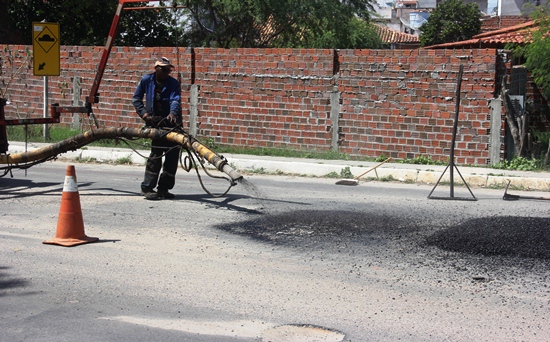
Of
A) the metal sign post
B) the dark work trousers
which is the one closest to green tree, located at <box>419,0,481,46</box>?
the metal sign post

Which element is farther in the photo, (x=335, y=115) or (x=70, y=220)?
(x=335, y=115)

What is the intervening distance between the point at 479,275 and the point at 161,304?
2.83 metres

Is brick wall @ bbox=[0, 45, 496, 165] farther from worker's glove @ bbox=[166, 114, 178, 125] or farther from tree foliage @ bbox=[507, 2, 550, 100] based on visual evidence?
worker's glove @ bbox=[166, 114, 178, 125]

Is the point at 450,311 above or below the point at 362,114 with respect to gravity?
below

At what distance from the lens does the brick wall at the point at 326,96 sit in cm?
1436

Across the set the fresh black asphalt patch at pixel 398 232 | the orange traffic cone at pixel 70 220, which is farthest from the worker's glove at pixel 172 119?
the orange traffic cone at pixel 70 220

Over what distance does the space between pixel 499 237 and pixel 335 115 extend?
825cm

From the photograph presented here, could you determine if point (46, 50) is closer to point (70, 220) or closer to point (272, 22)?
point (70, 220)

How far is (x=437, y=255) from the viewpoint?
7.29 meters

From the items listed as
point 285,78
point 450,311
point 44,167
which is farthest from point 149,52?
point 450,311

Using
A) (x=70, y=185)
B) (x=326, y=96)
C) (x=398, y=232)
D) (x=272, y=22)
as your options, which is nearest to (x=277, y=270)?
(x=398, y=232)

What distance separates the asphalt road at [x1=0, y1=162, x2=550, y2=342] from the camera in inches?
208

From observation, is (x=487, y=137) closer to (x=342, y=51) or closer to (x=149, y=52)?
(x=342, y=51)

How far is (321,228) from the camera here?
8.49 m
